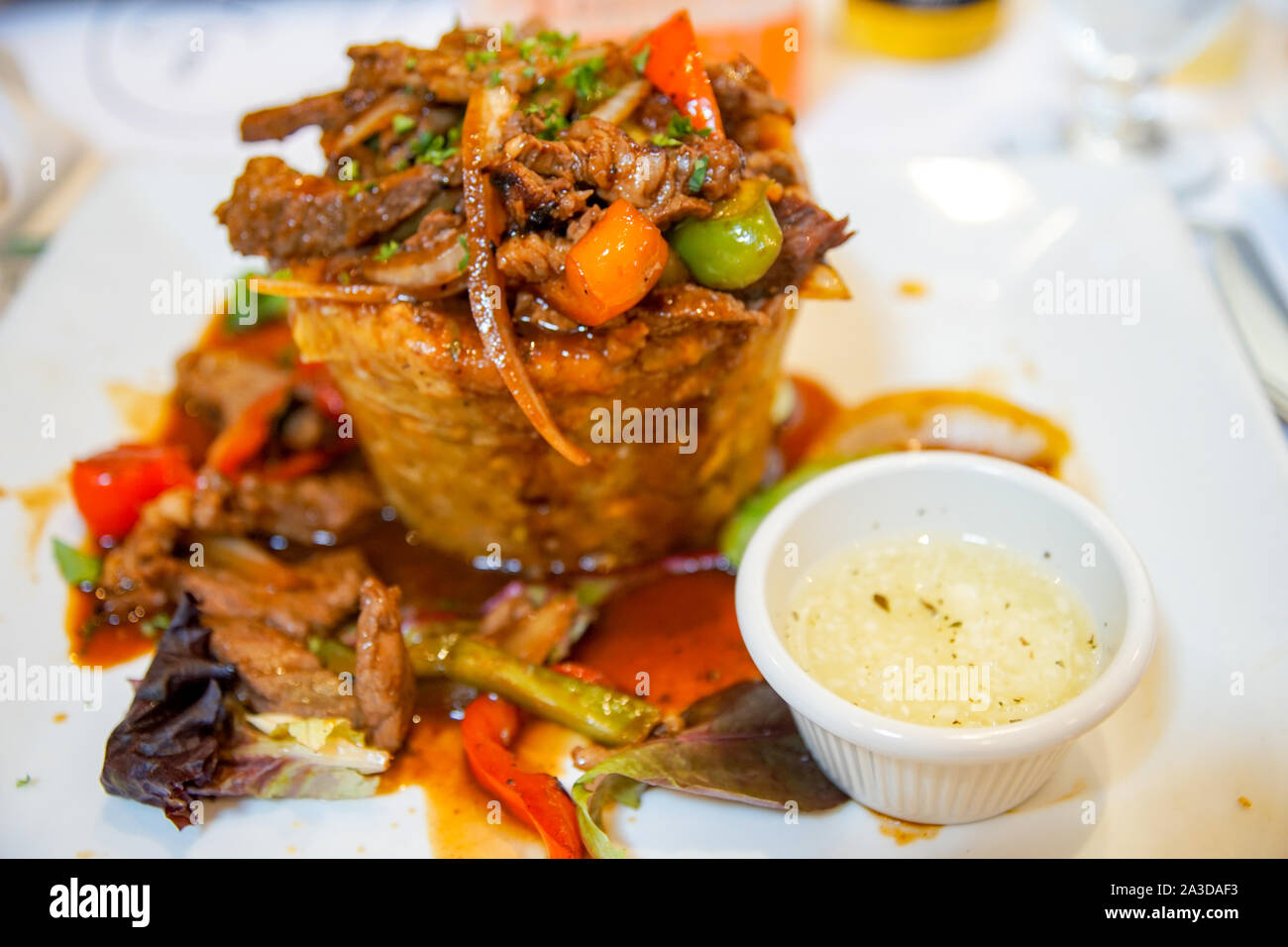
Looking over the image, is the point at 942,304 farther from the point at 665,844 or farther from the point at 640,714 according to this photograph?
the point at 665,844

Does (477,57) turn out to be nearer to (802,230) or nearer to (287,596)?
(802,230)

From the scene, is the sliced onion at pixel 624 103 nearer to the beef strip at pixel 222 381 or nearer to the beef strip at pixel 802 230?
the beef strip at pixel 802 230

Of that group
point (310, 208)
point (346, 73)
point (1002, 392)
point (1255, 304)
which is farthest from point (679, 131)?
point (346, 73)

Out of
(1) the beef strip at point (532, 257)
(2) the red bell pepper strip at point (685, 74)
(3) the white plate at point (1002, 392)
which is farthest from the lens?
(2) the red bell pepper strip at point (685, 74)

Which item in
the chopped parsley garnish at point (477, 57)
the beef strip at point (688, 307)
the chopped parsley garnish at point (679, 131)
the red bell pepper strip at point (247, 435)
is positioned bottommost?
the red bell pepper strip at point (247, 435)

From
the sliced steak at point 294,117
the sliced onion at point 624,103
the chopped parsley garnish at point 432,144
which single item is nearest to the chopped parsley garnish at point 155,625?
the sliced steak at point 294,117

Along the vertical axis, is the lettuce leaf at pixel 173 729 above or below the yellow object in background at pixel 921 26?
below

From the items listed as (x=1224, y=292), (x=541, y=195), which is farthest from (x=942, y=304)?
(x=541, y=195)

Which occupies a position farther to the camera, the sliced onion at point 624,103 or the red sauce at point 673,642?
the red sauce at point 673,642

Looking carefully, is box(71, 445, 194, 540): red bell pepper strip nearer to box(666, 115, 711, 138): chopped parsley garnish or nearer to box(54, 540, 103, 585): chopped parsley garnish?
box(54, 540, 103, 585): chopped parsley garnish
